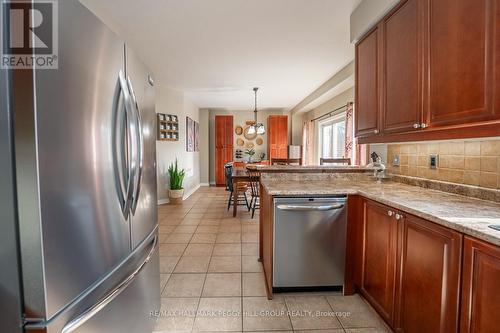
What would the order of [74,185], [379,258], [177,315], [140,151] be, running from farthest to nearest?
1. [177,315]
2. [379,258]
3. [140,151]
4. [74,185]

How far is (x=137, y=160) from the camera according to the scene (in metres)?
1.21

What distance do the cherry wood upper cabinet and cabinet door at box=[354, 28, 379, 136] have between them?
215 inches

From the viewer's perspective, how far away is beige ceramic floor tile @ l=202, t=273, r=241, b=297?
2056 mm

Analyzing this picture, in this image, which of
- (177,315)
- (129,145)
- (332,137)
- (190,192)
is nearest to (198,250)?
(177,315)

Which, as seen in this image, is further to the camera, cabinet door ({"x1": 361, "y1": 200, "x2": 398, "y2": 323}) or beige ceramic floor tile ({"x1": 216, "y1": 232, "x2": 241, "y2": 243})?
beige ceramic floor tile ({"x1": 216, "y1": 232, "x2": 241, "y2": 243})

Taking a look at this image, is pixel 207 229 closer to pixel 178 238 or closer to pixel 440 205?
pixel 178 238

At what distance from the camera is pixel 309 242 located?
1927 mm

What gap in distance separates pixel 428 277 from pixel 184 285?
1796 mm

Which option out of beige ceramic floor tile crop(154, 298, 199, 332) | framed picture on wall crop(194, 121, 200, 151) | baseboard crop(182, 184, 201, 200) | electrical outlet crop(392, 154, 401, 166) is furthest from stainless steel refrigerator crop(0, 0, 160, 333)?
framed picture on wall crop(194, 121, 200, 151)

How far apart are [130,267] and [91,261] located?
30cm

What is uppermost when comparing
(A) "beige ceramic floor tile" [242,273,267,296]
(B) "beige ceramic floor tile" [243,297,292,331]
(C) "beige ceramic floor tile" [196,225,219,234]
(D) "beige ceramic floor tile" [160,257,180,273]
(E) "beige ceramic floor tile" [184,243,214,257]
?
(C) "beige ceramic floor tile" [196,225,219,234]

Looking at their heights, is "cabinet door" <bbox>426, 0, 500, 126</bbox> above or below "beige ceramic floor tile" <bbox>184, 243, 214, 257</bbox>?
above

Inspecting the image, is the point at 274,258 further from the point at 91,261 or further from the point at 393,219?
the point at 91,261

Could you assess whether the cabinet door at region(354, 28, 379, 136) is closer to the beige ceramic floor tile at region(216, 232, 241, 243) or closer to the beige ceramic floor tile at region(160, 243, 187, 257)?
the beige ceramic floor tile at region(216, 232, 241, 243)
